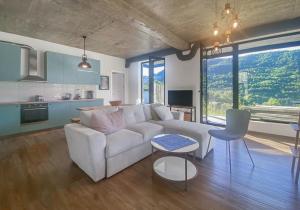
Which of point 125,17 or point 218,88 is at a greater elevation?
point 125,17

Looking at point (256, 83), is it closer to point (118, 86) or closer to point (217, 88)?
point (217, 88)

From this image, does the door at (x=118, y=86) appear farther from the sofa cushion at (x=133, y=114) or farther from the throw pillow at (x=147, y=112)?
the sofa cushion at (x=133, y=114)

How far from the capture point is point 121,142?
87.3 inches

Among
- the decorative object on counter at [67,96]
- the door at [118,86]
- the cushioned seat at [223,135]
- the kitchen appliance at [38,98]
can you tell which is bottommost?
the cushioned seat at [223,135]

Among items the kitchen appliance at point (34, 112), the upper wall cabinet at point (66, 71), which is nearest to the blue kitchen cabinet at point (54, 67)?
the upper wall cabinet at point (66, 71)

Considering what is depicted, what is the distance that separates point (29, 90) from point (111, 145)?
409cm

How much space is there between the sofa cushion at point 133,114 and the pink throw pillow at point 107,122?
1.44 ft

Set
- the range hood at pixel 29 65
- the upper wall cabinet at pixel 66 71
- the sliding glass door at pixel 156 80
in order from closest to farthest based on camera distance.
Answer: the range hood at pixel 29 65 → the upper wall cabinet at pixel 66 71 → the sliding glass door at pixel 156 80

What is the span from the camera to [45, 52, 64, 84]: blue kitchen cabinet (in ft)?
15.0

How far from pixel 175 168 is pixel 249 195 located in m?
0.90

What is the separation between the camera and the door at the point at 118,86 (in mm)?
7243

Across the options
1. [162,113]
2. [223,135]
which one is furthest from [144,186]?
[162,113]

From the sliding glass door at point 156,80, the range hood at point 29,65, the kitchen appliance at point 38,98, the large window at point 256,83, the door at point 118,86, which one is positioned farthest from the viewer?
the door at point 118,86

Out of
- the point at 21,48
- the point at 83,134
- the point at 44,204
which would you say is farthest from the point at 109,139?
the point at 21,48
